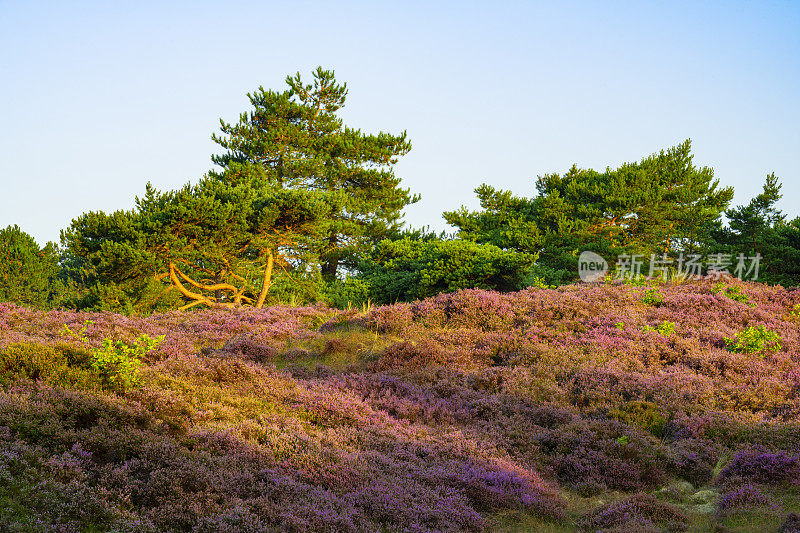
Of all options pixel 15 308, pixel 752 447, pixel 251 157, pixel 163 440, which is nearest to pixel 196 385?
pixel 163 440

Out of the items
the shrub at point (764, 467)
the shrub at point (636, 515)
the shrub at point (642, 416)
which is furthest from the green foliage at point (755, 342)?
the shrub at point (636, 515)

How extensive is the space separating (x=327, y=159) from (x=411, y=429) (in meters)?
26.0

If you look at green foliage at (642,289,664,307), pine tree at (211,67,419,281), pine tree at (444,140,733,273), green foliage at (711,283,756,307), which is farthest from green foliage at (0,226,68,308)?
green foliage at (711,283,756,307)

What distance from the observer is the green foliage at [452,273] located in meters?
22.1

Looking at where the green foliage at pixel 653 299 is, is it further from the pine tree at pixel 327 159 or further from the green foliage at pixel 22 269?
the green foliage at pixel 22 269

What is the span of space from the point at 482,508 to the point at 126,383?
186 inches

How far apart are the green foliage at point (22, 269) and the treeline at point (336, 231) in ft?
0.27

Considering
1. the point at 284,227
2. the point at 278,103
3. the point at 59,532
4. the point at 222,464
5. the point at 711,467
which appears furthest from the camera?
the point at 278,103

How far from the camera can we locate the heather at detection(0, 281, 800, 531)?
5.10 meters

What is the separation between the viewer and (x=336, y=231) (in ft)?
95.3

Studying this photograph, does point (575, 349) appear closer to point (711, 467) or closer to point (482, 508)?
point (711, 467)

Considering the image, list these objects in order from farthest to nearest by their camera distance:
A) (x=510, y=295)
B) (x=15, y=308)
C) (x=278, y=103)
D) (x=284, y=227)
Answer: (x=278, y=103) < (x=284, y=227) < (x=510, y=295) < (x=15, y=308)

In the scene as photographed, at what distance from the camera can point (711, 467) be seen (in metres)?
6.82

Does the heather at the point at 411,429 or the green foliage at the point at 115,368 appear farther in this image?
the green foliage at the point at 115,368
